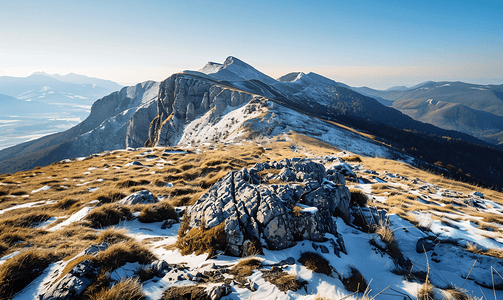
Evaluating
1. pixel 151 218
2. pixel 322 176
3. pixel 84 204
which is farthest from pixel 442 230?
pixel 84 204

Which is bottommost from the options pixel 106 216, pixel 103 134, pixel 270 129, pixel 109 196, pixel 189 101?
pixel 103 134

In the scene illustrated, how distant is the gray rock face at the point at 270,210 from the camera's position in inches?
227

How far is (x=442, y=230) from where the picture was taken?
22.9 feet

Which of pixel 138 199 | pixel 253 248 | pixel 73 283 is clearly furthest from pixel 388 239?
pixel 138 199

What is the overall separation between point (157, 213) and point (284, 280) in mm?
6184

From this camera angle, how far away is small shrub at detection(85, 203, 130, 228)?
7.55 m

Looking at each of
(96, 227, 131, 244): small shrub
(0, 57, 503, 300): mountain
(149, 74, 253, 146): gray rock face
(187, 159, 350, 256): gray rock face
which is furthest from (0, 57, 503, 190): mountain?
(96, 227, 131, 244): small shrub

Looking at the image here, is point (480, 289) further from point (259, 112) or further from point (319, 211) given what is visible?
point (259, 112)

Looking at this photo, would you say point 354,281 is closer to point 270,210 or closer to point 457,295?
point 457,295

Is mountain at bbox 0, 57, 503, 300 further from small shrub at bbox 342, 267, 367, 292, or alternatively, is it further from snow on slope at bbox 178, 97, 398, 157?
snow on slope at bbox 178, 97, 398, 157

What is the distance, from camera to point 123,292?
147 inches

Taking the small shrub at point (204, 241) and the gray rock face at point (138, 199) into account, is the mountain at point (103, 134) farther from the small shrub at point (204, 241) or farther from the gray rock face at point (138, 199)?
the small shrub at point (204, 241)

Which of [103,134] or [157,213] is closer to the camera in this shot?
[157,213]

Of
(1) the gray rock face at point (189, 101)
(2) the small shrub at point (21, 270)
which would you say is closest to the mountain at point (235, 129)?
(1) the gray rock face at point (189, 101)
